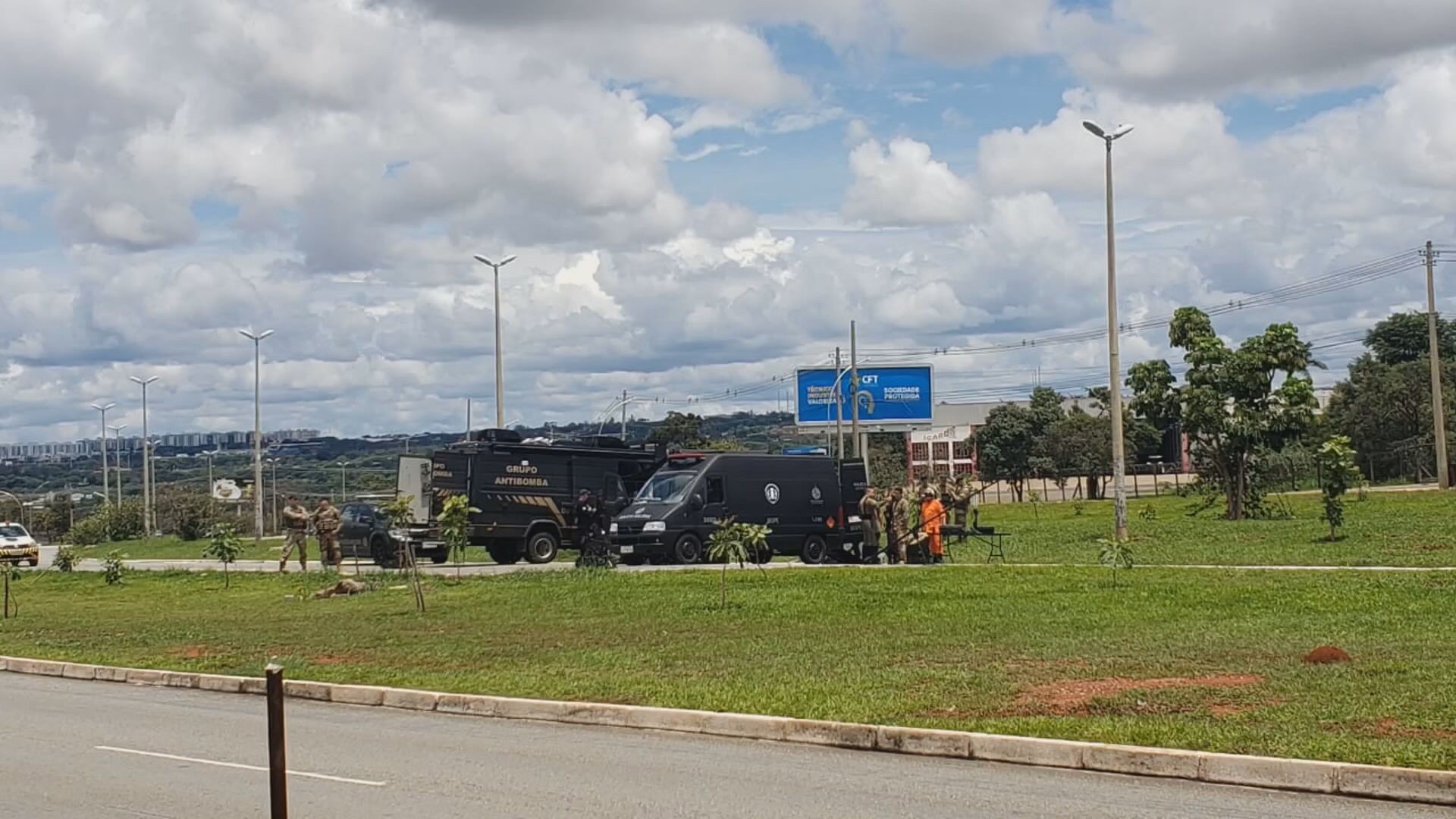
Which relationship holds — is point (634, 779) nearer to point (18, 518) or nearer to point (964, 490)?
point (964, 490)

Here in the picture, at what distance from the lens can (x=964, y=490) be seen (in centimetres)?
3166

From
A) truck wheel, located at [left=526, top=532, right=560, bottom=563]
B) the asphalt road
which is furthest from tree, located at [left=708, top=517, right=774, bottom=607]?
truck wheel, located at [left=526, top=532, right=560, bottom=563]

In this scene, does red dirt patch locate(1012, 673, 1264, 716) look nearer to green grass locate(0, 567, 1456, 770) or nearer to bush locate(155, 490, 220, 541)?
green grass locate(0, 567, 1456, 770)

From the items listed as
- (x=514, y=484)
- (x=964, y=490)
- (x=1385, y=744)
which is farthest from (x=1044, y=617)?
(x=514, y=484)

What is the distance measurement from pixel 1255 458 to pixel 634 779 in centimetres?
3595

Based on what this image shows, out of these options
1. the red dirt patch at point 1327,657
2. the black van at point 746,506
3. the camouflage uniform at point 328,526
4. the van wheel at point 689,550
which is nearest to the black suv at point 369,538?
the camouflage uniform at point 328,526

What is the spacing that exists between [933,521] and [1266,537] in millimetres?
8853

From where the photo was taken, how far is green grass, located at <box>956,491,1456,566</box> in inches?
1091

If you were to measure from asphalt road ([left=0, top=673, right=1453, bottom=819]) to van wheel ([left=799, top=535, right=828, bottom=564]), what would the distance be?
63.9 feet

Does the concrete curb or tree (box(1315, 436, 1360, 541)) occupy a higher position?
tree (box(1315, 436, 1360, 541))

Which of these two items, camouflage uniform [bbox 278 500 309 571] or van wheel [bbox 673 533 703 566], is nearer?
van wheel [bbox 673 533 703 566]

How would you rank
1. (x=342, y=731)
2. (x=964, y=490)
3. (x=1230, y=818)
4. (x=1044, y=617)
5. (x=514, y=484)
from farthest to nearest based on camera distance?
(x=514, y=484), (x=964, y=490), (x=1044, y=617), (x=342, y=731), (x=1230, y=818)

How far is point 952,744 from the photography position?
11250 millimetres

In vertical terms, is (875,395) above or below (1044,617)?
above
